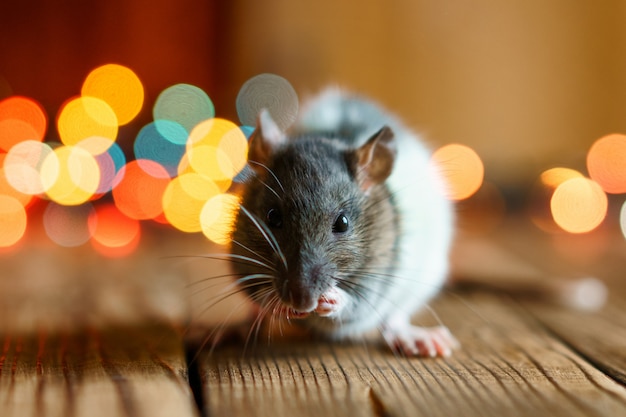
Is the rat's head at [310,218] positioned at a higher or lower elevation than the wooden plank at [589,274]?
higher

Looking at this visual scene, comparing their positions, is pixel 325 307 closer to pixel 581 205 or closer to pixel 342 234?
pixel 342 234

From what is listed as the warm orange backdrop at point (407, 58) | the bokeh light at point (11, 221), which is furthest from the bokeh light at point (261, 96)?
the bokeh light at point (11, 221)

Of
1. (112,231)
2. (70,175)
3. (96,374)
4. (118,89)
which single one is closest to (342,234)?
(96,374)

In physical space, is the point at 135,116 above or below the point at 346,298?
above

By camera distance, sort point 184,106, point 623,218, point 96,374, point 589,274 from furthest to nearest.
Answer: point 184,106 < point 623,218 < point 589,274 < point 96,374

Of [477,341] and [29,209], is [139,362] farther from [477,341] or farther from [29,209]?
[29,209]

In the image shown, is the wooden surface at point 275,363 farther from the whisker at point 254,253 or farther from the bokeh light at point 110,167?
the bokeh light at point 110,167

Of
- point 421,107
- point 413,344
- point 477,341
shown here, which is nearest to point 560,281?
point 477,341
